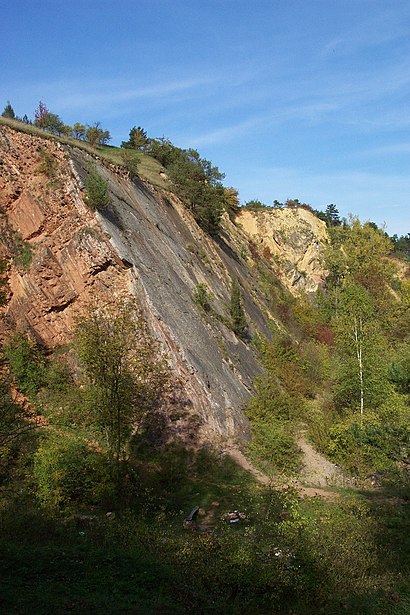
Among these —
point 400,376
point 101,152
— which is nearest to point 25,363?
point 101,152

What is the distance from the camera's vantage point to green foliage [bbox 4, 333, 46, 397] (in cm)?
1702

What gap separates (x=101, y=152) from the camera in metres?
26.3

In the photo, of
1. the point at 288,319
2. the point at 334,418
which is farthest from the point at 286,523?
the point at 288,319

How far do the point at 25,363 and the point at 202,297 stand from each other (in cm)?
870

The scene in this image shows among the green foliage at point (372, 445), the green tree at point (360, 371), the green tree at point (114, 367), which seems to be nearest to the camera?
the green tree at point (114, 367)

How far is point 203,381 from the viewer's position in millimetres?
18000

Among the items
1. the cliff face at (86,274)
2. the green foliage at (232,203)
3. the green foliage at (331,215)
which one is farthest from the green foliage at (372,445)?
the green foliage at (331,215)

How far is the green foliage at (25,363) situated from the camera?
55.8ft

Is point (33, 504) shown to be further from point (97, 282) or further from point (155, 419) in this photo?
point (97, 282)

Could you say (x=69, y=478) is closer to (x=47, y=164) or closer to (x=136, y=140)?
(x=47, y=164)

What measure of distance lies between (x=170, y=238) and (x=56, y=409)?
11514 millimetres

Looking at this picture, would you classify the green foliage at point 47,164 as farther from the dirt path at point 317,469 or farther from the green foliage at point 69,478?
the dirt path at point 317,469

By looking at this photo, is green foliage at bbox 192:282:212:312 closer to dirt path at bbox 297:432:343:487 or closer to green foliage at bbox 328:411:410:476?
dirt path at bbox 297:432:343:487

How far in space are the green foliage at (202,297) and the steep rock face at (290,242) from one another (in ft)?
76.7
